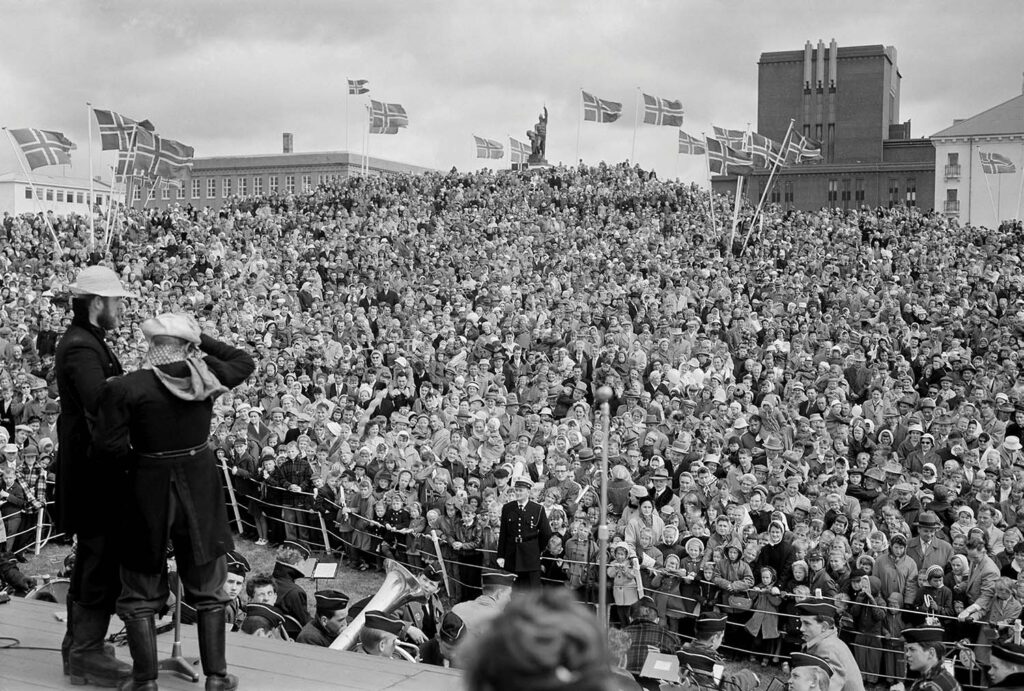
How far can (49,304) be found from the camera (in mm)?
20859

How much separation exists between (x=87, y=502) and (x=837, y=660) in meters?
4.86

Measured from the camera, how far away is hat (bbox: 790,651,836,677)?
7098 mm

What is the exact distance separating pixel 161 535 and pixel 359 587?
25.9 ft

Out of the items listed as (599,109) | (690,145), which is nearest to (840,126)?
(599,109)

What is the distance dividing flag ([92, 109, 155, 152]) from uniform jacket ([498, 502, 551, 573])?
2104 cm

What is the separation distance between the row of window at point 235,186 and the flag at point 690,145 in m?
67.6

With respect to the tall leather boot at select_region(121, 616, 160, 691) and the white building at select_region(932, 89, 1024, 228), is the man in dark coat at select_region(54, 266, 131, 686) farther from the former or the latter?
the white building at select_region(932, 89, 1024, 228)

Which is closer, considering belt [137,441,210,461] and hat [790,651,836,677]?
belt [137,441,210,461]

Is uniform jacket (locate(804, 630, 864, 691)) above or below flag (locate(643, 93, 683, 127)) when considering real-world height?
below

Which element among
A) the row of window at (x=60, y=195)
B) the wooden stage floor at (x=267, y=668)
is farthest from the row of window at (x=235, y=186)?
the wooden stage floor at (x=267, y=668)

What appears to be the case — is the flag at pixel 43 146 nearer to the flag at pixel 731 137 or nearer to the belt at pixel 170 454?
the flag at pixel 731 137

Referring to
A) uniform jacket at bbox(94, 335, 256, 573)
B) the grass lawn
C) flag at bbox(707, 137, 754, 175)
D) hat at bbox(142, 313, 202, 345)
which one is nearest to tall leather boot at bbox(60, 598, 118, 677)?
uniform jacket at bbox(94, 335, 256, 573)

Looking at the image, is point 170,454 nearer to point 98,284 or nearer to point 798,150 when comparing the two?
point 98,284

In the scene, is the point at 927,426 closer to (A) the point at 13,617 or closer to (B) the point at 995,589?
(B) the point at 995,589
